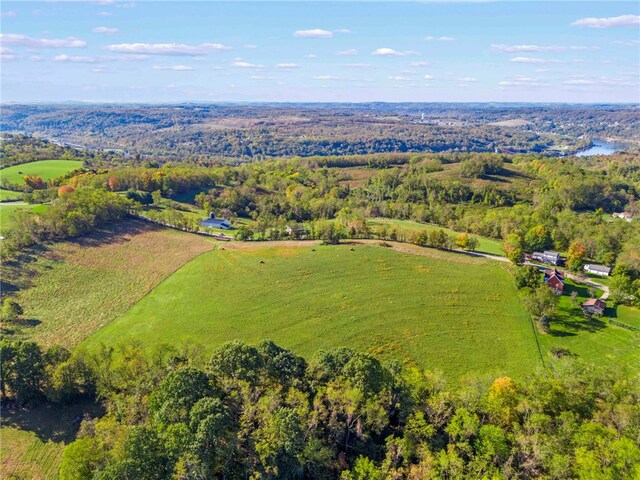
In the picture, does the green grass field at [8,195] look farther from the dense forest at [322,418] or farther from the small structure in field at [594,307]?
the small structure in field at [594,307]

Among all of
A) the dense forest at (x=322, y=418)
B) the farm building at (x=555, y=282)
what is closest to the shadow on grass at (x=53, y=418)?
the dense forest at (x=322, y=418)

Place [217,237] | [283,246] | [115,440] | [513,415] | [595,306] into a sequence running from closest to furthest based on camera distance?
[115,440] → [513,415] → [595,306] → [283,246] → [217,237]

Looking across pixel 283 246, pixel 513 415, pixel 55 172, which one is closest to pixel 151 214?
pixel 283 246

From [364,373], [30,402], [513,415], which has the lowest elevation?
[30,402]

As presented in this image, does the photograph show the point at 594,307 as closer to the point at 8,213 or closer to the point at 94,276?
the point at 94,276

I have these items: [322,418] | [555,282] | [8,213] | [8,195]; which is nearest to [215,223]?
[8,213]

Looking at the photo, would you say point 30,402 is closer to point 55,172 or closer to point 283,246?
point 283,246
